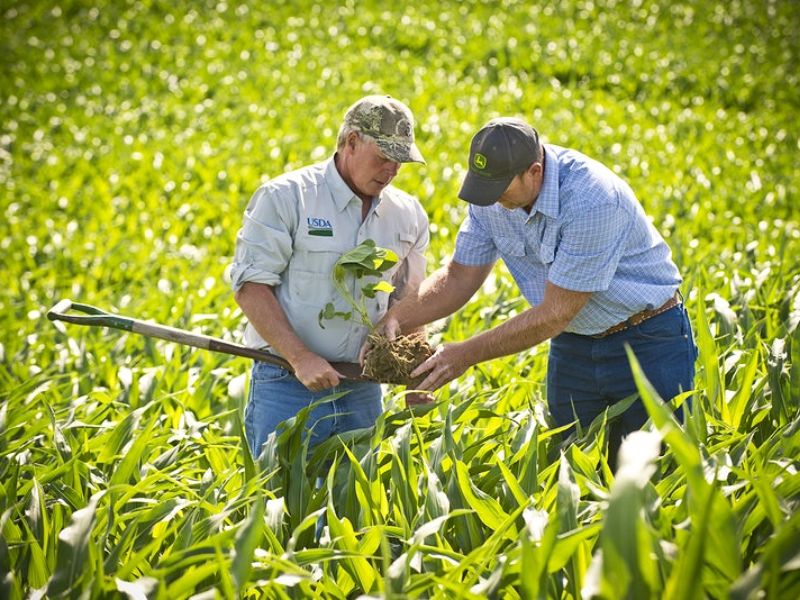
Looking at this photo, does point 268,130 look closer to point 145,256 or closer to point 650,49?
point 145,256

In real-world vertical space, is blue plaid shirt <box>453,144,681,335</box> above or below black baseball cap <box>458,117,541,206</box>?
below

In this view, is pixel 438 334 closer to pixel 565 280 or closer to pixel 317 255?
pixel 317 255

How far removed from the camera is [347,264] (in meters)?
3.01

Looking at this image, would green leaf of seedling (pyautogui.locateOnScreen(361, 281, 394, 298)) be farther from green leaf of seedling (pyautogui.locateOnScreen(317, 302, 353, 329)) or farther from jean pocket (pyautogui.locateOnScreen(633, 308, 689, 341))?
jean pocket (pyautogui.locateOnScreen(633, 308, 689, 341))

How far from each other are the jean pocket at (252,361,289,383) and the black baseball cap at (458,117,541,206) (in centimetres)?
91

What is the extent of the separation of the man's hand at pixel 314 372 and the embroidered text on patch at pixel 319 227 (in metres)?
0.42

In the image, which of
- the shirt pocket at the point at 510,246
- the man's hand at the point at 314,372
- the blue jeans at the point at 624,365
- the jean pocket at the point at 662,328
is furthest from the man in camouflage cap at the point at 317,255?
the jean pocket at the point at 662,328

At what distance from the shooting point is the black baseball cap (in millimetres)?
2785

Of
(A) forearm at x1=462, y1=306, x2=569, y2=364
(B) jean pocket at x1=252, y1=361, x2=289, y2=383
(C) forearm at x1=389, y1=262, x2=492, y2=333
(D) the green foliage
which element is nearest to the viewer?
(D) the green foliage

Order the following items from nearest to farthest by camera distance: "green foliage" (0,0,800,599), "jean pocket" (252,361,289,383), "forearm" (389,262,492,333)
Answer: "green foliage" (0,0,800,599) < "jean pocket" (252,361,289,383) < "forearm" (389,262,492,333)

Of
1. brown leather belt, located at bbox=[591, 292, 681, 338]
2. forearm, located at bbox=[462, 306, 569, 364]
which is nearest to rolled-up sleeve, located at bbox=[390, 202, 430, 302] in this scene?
forearm, located at bbox=[462, 306, 569, 364]

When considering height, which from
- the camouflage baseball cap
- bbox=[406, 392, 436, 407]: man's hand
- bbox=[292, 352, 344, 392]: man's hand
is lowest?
bbox=[406, 392, 436, 407]: man's hand

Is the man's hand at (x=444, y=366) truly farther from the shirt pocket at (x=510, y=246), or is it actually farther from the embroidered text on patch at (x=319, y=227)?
the embroidered text on patch at (x=319, y=227)

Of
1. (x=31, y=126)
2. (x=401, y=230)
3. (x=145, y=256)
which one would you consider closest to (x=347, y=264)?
(x=401, y=230)
